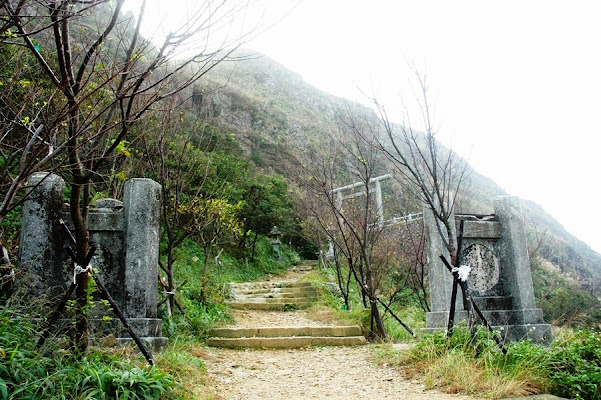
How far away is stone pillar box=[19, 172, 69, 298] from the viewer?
4.51 meters

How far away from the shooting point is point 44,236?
4566 mm

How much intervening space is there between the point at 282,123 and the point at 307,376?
2412cm

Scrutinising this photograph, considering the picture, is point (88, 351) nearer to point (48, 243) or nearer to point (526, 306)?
point (48, 243)

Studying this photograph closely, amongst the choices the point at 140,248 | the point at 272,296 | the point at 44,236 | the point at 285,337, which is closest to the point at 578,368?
the point at 285,337

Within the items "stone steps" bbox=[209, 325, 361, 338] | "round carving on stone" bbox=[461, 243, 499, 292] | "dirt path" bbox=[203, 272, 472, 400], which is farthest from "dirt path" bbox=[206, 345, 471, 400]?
"round carving on stone" bbox=[461, 243, 499, 292]

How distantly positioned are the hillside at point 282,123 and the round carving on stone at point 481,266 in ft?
32.8

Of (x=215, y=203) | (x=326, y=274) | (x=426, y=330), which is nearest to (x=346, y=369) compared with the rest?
(x=426, y=330)

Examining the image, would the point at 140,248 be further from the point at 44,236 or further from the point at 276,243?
the point at 276,243

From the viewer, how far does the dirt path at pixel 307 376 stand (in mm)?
3961

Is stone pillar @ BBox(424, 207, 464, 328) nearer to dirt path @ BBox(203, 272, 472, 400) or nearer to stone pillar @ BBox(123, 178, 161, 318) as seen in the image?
dirt path @ BBox(203, 272, 472, 400)

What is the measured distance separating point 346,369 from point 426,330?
1.16 meters

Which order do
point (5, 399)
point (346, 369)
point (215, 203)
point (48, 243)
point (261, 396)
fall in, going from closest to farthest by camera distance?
point (5, 399)
point (261, 396)
point (48, 243)
point (346, 369)
point (215, 203)

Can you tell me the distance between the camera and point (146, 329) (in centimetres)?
466

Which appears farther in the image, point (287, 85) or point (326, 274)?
point (287, 85)
